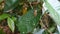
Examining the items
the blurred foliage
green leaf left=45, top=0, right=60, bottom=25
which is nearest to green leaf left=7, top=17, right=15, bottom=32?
the blurred foliage

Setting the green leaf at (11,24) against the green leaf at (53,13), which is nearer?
the green leaf at (53,13)

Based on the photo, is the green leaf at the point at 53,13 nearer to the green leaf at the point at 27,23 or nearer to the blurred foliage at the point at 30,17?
the blurred foliage at the point at 30,17

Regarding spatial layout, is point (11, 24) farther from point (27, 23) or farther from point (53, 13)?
point (53, 13)

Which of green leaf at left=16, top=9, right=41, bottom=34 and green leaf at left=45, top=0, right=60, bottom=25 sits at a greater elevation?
green leaf at left=45, top=0, right=60, bottom=25

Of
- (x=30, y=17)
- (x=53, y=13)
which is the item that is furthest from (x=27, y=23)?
(x=53, y=13)

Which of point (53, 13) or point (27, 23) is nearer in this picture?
point (53, 13)

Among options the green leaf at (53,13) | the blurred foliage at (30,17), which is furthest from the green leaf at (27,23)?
the green leaf at (53,13)

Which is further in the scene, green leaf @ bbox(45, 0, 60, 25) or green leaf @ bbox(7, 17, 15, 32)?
green leaf @ bbox(7, 17, 15, 32)

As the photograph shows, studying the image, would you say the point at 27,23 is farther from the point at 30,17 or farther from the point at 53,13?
the point at 53,13

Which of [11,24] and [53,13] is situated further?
[11,24]

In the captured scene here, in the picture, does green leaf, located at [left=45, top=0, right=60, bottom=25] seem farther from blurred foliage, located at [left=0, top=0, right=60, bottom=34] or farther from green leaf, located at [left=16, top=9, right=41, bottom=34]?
green leaf, located at [left=16, top=9, right=41, bottom=34]

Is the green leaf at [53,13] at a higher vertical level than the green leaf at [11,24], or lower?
higher

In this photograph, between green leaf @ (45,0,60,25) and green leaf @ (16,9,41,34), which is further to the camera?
green leaf @ (16,9,41,34)

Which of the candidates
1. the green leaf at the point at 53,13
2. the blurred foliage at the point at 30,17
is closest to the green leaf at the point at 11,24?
the blurred foliage at the point at 30,17
